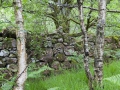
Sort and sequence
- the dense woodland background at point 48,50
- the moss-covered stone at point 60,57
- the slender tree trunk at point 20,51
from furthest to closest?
1. the moss-covered stone at point 60,57
2. the dense woodland background at point 48,50
3. the slender tree trunk at point 20,51

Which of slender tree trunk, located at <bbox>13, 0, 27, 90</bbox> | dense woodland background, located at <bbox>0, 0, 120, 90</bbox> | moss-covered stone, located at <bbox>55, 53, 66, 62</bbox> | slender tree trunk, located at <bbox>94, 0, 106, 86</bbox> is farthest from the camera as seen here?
moss-covered stone, located at <bbox>55, 53, 66, 62</bbox>

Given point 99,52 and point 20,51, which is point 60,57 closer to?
point 99,52

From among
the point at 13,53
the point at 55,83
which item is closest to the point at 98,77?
the point at 55,83

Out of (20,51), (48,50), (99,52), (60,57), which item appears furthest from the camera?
(60,57)

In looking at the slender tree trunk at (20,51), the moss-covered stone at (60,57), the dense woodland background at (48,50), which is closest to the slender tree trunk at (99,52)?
A: the dense woodland background at (48,50)

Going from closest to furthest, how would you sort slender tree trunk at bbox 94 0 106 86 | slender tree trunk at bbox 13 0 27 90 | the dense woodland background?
1. slender tree trunk at bbox 13 0 27 90
2. slender tree trunk at bbox 94 0 106 86
3. the dense woodland background

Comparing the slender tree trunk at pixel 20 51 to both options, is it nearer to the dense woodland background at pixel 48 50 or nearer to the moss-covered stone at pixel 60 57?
the dense woodland background at pixel 48 50

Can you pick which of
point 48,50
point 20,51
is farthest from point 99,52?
point 48,50

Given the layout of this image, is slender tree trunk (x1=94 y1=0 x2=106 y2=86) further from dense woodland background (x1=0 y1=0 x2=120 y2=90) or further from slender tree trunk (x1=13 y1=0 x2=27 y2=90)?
slender tree trunk (x1=13 y1=0 x2=27 y2=90)

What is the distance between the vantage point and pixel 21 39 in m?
3.64

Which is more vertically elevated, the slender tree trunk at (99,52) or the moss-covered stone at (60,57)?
the slender tree trunk at (99,52)

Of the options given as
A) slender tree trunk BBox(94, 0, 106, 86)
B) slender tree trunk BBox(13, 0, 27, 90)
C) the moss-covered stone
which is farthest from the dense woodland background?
slender tree trunk BBox(13, 0, 27, 90)

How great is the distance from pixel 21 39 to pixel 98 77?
1.43m

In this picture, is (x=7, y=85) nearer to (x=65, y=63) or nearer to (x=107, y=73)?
(x=107, y=73)
